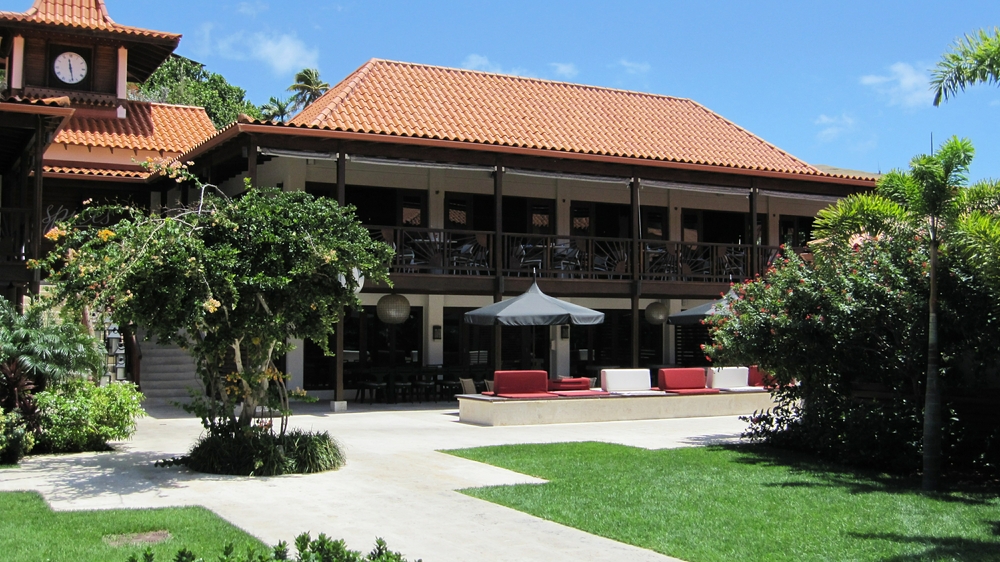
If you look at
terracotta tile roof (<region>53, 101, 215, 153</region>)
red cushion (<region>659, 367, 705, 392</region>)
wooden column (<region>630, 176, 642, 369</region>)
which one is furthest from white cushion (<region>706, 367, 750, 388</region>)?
terracotta tile roof (<region>53, 101, 215, 153</region>)

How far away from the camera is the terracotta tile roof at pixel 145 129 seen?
79.4 ft

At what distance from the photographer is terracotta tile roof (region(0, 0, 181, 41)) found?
78.5 ft

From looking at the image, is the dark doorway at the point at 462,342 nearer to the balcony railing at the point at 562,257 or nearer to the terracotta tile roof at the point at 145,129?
the balcony railing at the point at 562,257

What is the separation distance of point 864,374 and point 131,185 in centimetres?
1792

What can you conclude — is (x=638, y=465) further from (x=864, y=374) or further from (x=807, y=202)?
(x=807, y=202)

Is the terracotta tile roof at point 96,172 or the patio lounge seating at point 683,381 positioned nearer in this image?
the patio lounge seating at point 683,381

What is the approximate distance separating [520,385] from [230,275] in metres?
8.04

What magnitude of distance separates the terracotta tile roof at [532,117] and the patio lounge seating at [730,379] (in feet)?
16.4

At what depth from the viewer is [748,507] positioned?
914 centimetres

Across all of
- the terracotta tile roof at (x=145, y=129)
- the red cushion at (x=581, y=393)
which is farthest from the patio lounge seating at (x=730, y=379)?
the terracotta tile roof at (x=145, y=129)

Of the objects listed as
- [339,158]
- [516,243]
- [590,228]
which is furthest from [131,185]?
[590,228]

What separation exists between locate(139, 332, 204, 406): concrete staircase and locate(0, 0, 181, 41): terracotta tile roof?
8847 millimetres

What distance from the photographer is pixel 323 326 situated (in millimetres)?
11828

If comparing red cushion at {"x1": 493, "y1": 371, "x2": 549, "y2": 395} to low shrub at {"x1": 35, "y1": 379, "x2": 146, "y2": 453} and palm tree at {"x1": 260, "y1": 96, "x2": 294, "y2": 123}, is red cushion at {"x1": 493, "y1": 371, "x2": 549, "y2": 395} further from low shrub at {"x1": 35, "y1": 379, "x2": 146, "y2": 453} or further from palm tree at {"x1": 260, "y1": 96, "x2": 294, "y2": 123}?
palm tree at {"x1": 260, "y1": 96, "x2": 294, "y2": 123}
